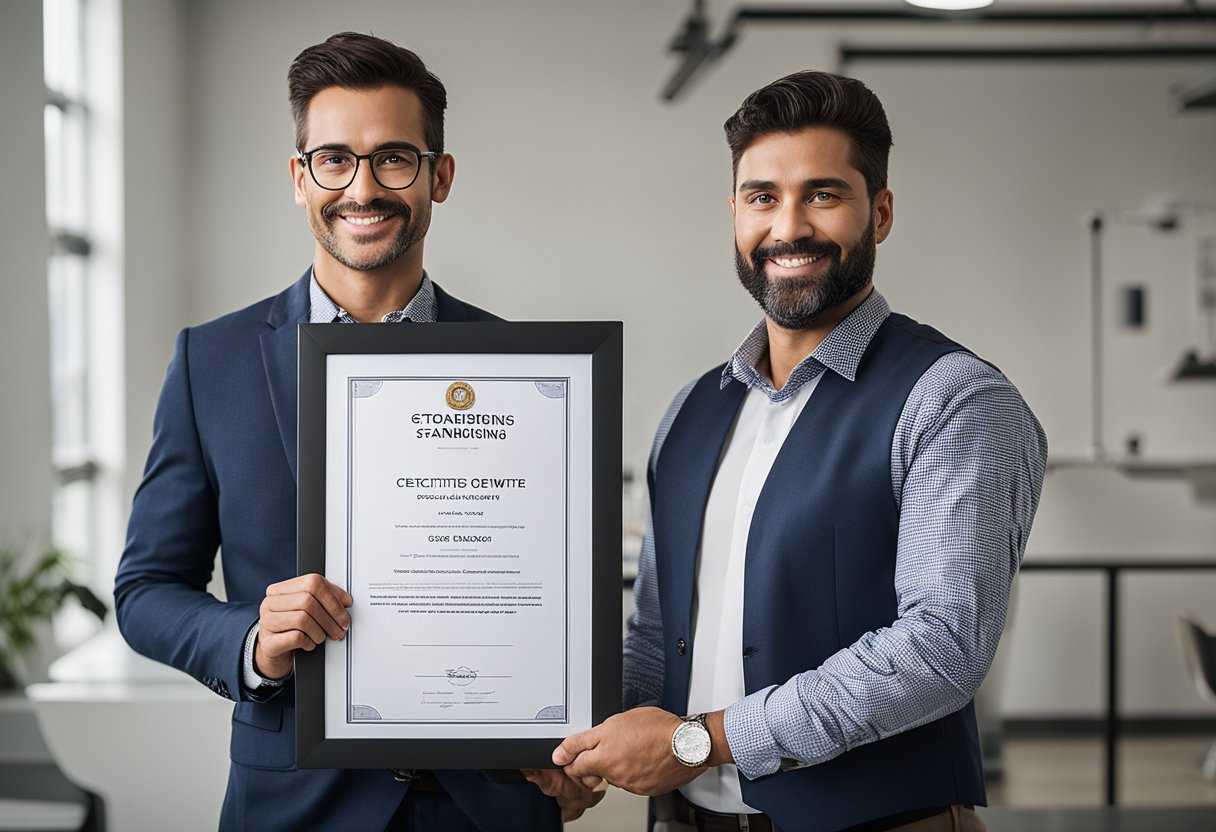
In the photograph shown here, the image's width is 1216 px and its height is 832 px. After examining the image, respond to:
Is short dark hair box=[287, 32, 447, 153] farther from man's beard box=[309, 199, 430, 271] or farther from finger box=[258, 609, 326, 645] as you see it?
finger box=[258, 609, 326, 645]

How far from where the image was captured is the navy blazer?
1604 mm

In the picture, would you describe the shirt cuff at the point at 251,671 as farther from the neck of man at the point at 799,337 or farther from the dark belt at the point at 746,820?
the neck of man at the point at 799,337

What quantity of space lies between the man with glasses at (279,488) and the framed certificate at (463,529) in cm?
9

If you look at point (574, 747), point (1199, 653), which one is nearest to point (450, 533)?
point (574, 747)

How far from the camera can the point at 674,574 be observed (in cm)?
171

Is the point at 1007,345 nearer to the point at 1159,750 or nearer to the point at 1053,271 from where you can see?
the point at 1053,271

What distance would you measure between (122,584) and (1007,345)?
5580 millimetres

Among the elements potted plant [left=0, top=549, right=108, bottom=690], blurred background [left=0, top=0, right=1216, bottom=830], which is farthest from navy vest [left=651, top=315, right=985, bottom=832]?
blurred background [left=0, top=0, right=1216, bottom=830]

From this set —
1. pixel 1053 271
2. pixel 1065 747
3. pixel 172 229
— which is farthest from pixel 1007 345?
pixel 172 229

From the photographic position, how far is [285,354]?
168cm

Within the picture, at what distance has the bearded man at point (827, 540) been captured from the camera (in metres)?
1.49

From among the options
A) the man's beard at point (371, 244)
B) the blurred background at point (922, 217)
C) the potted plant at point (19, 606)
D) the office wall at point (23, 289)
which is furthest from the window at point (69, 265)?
the man's beard at point (371, 244)

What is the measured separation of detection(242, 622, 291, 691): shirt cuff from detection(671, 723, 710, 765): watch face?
0.50m

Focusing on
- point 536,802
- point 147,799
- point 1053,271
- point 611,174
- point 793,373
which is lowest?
point 147,799
